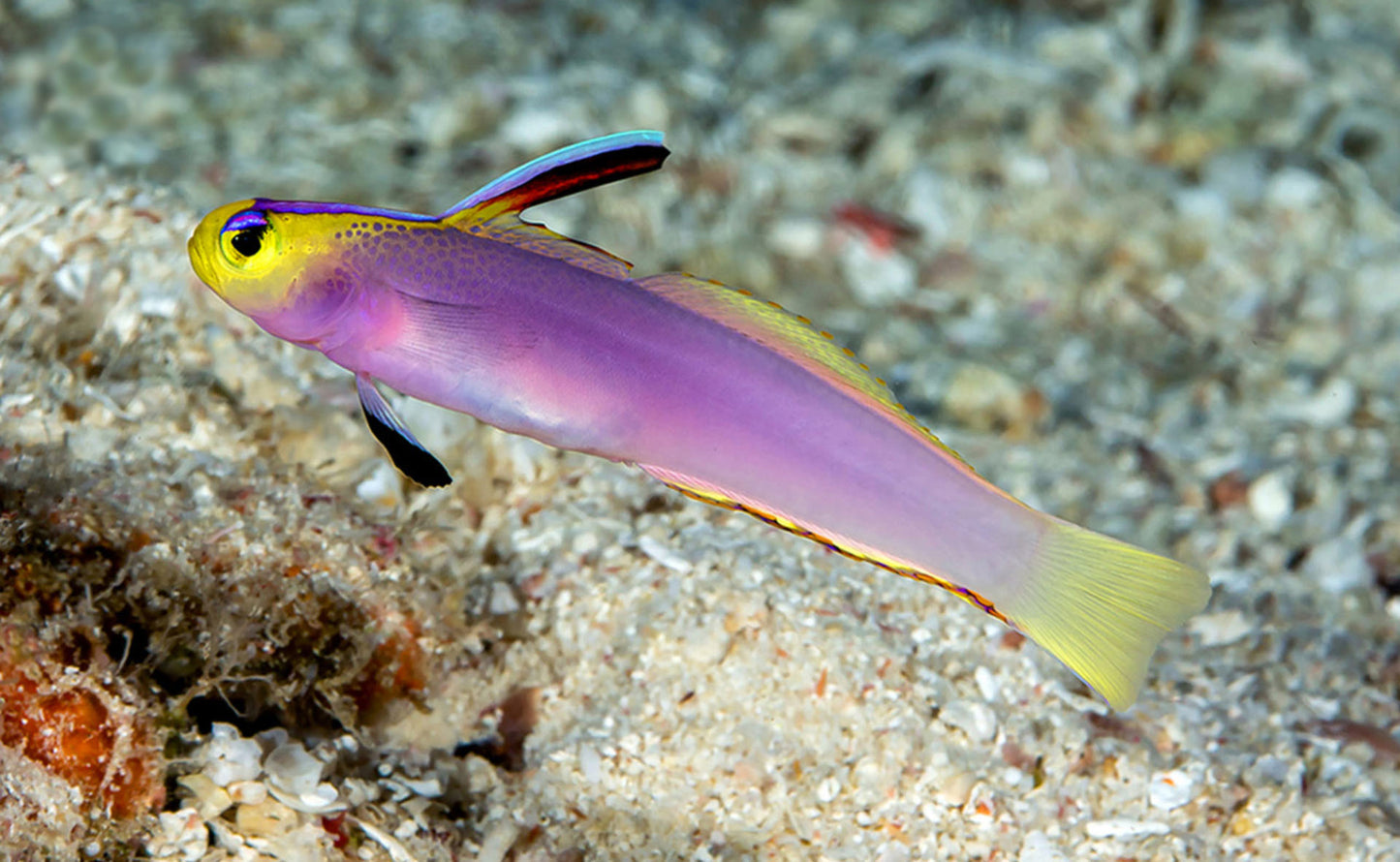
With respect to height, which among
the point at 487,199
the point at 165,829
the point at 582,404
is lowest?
the point at 165,829

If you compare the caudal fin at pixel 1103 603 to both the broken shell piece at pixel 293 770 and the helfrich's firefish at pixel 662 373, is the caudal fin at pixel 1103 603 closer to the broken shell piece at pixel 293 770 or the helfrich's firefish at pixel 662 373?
the helfrich's firefish at pixel 662 373

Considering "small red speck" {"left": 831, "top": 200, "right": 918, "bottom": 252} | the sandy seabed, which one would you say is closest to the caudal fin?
the sandy seabed

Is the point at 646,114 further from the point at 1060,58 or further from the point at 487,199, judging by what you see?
Answer: the point at 487,199

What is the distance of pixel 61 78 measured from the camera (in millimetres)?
4836

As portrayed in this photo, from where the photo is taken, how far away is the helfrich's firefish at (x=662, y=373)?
1595 millimetres

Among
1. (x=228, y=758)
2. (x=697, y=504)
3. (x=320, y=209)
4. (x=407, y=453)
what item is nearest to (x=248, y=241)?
(x=320, y=209)

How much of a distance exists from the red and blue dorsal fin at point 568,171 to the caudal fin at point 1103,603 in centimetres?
84

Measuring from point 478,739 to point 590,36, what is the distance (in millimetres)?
4071

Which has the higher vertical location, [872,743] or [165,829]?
[165,829]

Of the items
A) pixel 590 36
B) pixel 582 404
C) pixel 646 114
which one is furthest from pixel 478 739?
pixel 590 36

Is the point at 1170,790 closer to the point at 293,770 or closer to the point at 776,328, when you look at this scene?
the point at 776,328

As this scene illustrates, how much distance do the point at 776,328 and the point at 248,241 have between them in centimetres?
80

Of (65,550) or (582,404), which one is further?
(65,550)

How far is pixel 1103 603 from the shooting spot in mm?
1652
